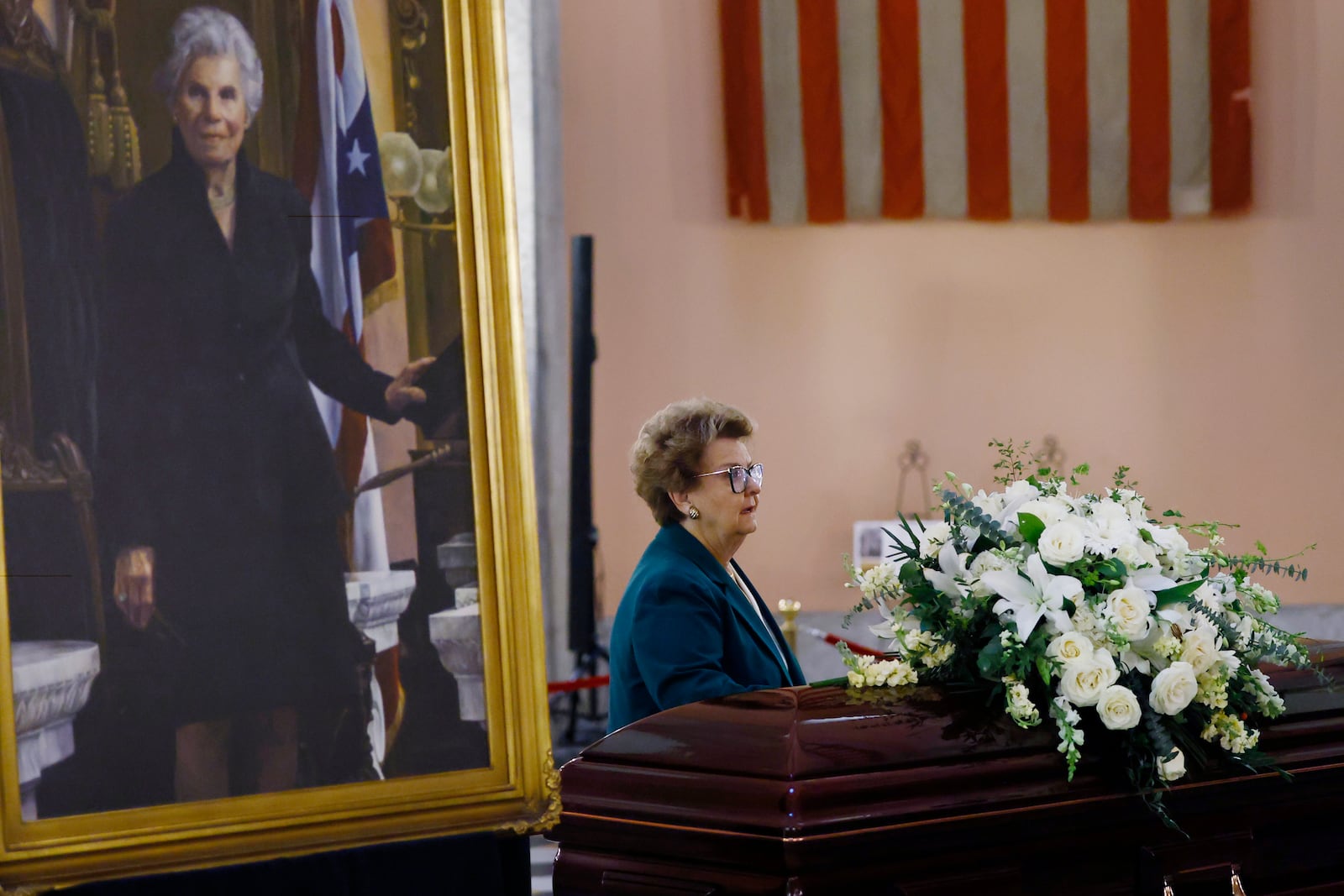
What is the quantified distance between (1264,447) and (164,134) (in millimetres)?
7111

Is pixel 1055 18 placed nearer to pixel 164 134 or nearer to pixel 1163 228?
pixel 1163 228

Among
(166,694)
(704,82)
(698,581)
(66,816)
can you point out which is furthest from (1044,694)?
(704,82)

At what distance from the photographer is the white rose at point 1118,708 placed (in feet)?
6.08

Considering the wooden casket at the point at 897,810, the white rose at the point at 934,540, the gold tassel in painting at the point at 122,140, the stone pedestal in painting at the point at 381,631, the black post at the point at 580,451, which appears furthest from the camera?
the black post at the point at 580,451

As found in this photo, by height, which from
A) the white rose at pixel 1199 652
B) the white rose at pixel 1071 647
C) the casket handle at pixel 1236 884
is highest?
the white rose at pixel 1071 647

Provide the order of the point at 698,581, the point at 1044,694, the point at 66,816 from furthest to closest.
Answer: the point at 698,581, the point at 1044,694, the point at 66,816

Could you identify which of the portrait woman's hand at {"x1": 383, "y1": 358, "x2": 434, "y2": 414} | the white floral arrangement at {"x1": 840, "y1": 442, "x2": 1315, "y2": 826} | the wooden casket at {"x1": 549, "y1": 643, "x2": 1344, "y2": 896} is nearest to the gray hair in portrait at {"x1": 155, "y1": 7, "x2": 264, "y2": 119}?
the portrait woman's hand at {"x1": 383, "y1": 358, "x2": 434, "y2": 414}

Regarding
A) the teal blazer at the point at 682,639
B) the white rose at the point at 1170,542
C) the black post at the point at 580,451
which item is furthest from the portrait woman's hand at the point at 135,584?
the black post at the point at 580,451

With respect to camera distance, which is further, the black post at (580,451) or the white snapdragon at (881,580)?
the black post at (580,451)

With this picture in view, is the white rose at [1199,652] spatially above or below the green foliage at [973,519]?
below

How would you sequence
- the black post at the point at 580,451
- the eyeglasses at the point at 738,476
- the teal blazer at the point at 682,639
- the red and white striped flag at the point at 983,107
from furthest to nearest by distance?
the red and white striped flag at the point at 983,107, the black post at the point at 580,451, the eyeglasses at the point at 738,476, the teal blazer at the point at 682,639

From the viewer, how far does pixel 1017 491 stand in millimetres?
2244

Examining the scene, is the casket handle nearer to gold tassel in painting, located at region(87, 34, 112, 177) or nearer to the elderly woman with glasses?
the elderly woman with glasses

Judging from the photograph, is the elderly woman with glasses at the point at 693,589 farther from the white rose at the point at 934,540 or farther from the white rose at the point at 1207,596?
the white rose at the point at 1207,596
